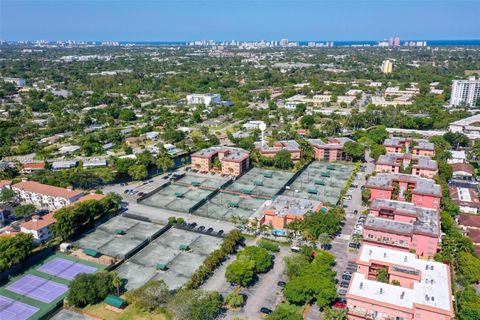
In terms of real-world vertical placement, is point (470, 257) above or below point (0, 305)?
above

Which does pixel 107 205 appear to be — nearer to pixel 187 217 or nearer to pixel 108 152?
pixel 187 217

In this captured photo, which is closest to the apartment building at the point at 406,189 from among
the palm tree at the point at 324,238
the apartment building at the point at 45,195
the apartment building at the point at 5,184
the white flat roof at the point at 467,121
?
the palm tree at the point at 324,238

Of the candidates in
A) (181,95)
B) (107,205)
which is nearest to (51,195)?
(107,205)

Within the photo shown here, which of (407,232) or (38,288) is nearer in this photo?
(38,288)

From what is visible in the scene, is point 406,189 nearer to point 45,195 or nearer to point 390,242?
point 390,242

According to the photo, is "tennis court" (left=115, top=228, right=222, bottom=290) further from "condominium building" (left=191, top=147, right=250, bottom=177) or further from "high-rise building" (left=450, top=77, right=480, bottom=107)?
"high-rise building" (left=450, top=77, right=480, bottom=107)

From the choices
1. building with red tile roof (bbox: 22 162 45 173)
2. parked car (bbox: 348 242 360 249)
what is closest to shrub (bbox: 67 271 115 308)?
parked car (bbox: 348 242 360 249)

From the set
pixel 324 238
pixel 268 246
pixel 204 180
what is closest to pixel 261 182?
pixel 204 180
